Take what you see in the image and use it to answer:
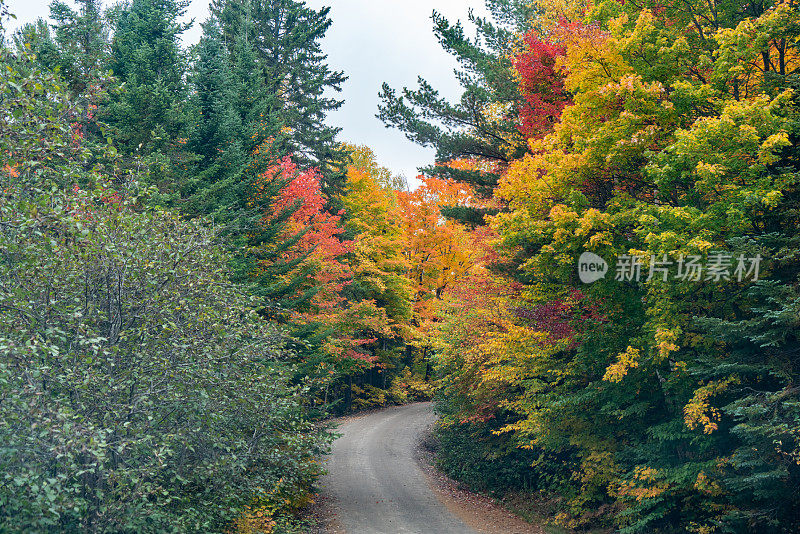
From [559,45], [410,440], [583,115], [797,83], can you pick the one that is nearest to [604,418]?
[583,115]

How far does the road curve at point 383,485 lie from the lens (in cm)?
1402

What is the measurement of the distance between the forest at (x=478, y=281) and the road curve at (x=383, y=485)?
1601 millimetres

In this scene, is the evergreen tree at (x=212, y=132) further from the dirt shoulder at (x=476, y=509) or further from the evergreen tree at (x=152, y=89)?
the dirt shoulder at (x=476, y=509)

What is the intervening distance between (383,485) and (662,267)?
11.6 metres

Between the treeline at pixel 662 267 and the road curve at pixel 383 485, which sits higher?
the treeline at pixel 662 267

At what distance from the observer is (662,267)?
1041 cm

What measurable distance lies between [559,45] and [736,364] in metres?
9.44

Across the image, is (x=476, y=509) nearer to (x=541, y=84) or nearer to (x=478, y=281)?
(x=478, y=281)

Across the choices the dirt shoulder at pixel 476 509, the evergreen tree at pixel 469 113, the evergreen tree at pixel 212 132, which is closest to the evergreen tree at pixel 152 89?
the evergreen tree at pixel 212 132

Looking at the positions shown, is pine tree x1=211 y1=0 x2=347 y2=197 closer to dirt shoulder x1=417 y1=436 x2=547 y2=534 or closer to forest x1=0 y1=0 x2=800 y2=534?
forest x1=0 y1=0 x2=800 y2=534

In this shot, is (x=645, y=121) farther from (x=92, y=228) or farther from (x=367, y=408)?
(x=367, y=408)

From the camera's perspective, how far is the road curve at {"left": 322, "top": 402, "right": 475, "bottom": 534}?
46.0 feet

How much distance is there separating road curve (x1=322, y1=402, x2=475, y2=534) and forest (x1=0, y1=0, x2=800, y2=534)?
1.60m

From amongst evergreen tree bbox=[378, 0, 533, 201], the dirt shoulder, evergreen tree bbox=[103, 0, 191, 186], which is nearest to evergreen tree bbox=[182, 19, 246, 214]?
evergreen tree bbox=[103, 0, 191, 186]
